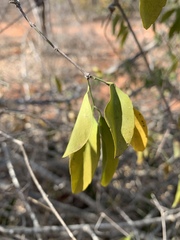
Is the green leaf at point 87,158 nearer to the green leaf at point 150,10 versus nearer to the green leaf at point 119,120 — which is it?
the green leaf at point 119,120

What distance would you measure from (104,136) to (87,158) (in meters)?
0.05

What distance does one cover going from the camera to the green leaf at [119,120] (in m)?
0.77

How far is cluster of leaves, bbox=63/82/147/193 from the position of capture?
0.77 metres

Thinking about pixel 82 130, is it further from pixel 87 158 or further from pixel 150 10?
pixel 150 10

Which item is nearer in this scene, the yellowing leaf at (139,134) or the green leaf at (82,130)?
the green leaf at (82,130)

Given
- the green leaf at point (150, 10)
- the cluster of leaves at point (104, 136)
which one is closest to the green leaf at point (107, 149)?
the cluster of leaves at point (104, 136)

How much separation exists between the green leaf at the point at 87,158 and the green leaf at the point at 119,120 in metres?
0.07

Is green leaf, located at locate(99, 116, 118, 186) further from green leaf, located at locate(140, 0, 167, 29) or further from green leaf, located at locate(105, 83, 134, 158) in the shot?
green leaf, located at locate(140, 0, 167, 29)

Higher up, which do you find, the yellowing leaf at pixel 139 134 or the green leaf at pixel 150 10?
the green leaf at pixel 150 10

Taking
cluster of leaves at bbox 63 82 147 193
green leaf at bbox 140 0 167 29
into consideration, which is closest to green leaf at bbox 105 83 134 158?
cluster of leaves at bbox 63 82 147 193

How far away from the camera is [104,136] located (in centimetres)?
86

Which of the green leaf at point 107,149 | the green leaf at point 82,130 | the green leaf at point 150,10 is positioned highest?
the green leaf at point 150,10

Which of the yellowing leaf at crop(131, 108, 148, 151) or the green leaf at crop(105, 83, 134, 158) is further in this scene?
the yellowing leaf at crop(131, 108, 148, 151)

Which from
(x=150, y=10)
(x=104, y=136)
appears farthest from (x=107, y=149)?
(x=150, y=10)
